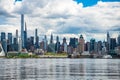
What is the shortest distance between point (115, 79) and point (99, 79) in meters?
3.18

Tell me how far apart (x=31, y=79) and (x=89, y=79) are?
11.3m

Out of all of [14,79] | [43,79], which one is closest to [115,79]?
[43,79]

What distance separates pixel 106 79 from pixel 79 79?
5.54 metres

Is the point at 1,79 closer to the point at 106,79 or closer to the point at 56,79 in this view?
the point at 56,79

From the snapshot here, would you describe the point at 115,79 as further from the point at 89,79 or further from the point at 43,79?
the point at 43,79

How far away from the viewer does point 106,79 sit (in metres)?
85.6

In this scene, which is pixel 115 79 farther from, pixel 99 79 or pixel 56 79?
pixel 56 79

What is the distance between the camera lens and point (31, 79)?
83875 mm

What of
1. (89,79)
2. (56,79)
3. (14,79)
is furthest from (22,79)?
(89,79)

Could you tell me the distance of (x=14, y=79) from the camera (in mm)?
83938

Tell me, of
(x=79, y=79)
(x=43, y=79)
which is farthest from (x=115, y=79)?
(x=43, y=79)

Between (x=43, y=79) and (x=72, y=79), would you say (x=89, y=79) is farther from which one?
(x=43, y=79)

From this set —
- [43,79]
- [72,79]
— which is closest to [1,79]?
[43,79]

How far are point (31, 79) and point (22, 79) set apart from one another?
70.0 inches
